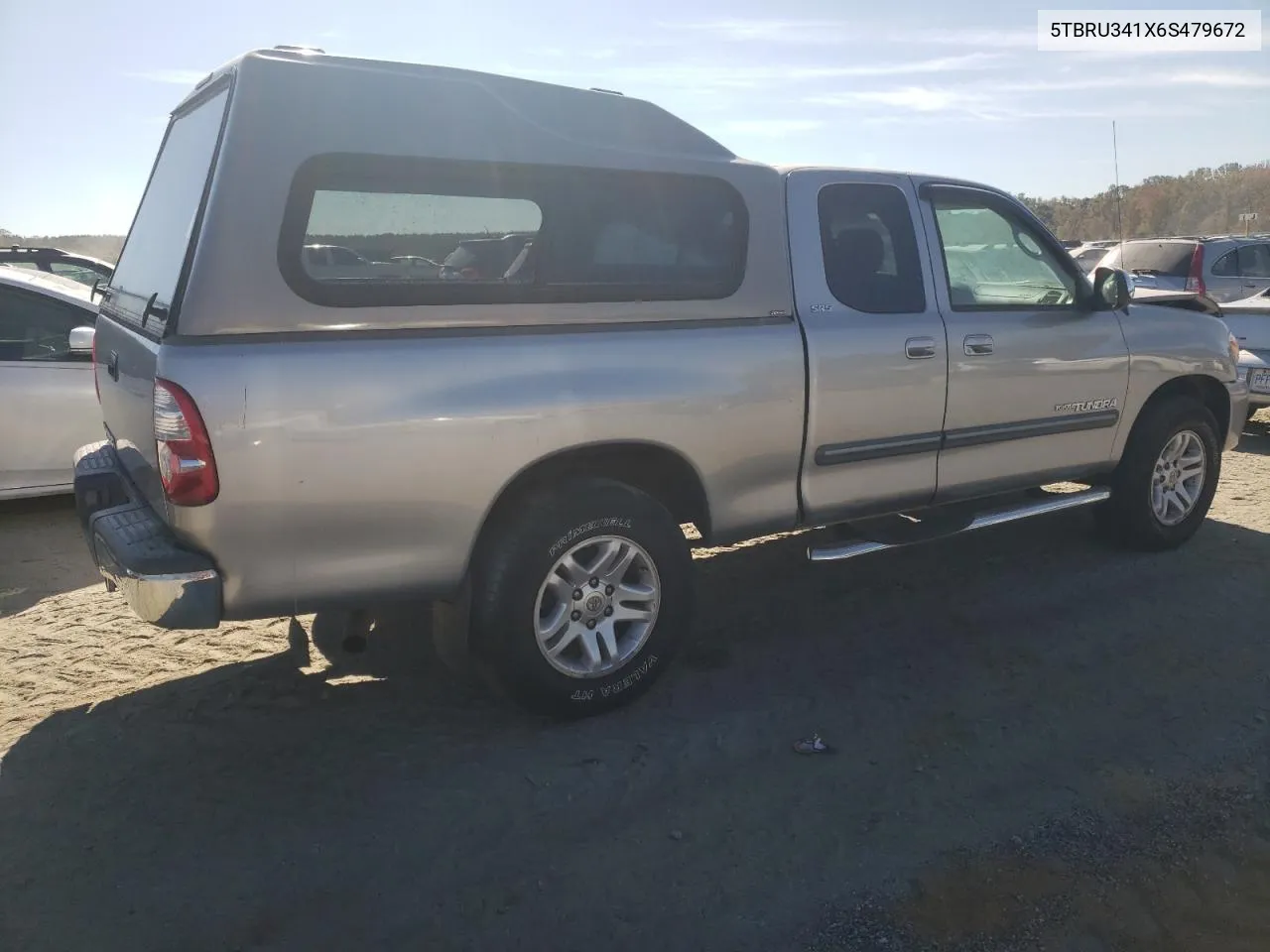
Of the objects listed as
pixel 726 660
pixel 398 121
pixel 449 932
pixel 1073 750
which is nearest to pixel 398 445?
pixel 398 121

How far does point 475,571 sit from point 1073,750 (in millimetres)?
2134

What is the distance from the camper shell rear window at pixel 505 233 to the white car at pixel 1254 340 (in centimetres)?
599

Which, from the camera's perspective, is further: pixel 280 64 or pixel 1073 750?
pixel 1073 750

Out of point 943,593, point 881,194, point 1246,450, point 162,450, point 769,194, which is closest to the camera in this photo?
point 162,450

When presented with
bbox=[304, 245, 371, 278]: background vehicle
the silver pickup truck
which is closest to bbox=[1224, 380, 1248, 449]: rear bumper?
the silver pickup truck

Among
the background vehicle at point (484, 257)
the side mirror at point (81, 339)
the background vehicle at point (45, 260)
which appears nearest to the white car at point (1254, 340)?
the background vehicle at point (484, 257)

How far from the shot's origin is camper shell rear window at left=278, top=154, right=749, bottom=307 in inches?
124

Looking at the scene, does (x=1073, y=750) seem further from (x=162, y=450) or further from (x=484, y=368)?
(x=162, y=450)

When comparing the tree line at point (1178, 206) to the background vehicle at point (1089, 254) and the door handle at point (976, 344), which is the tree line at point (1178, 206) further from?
the door handle at point (976, 344)

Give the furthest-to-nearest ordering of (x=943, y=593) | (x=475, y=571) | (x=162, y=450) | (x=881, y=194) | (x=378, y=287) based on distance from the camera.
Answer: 1. (x=943, y=593)
2. (x=881, y=194)
3. (x=475, y=571)
4. (x=378, y=287)
5. (x=162, y=450)

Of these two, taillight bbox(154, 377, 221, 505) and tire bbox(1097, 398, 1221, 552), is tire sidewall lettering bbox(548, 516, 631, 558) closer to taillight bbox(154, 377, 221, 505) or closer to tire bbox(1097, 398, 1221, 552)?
taillight bbox(154, 377, 221, 505)

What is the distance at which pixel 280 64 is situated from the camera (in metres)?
3.10

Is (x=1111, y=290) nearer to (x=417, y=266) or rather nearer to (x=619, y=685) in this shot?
(x=619, y=685)

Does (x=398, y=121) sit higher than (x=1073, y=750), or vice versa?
(x=398, y=121)
